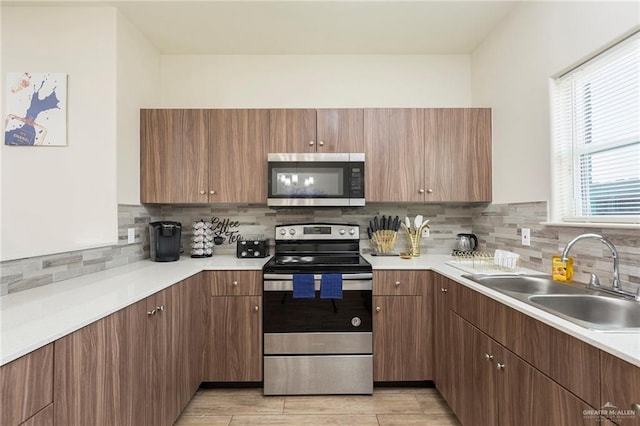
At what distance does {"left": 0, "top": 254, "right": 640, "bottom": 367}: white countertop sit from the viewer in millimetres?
863

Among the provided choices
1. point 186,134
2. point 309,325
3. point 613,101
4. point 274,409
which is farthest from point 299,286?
point 613,101

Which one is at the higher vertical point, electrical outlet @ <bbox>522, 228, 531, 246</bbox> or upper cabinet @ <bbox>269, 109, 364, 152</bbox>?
upper cabinet @ <bbox>269, 109, 364, 152</bbox>

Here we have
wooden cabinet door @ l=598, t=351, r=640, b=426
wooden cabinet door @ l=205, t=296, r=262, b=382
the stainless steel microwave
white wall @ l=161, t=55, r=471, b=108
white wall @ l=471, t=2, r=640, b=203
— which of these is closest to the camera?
Answer: wooden cabinet door @ l=598, t=351, r=640, b=426

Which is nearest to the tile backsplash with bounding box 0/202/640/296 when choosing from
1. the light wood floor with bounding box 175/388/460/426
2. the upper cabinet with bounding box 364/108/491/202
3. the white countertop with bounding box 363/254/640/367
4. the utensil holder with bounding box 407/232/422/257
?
the utensil holder with bounding box 407/232/422/257

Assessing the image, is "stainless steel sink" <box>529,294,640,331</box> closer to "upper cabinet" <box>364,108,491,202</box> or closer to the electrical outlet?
the electrical outlet

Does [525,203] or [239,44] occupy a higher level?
[239,44]

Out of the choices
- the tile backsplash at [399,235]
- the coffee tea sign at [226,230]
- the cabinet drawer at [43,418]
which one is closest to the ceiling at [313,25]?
the tile backsplash at [399,235]

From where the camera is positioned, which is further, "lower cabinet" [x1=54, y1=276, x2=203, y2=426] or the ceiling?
the ceiling

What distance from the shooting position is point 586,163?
5.48ft

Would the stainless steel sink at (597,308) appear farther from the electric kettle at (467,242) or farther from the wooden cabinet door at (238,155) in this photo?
the wooden cabinet door at (238,155)

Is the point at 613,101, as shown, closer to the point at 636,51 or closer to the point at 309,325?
the point at 636,51

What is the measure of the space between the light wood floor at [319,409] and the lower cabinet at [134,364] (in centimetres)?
15

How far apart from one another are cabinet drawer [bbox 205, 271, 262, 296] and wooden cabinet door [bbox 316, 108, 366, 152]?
1128mm

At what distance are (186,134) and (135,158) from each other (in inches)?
16.6
